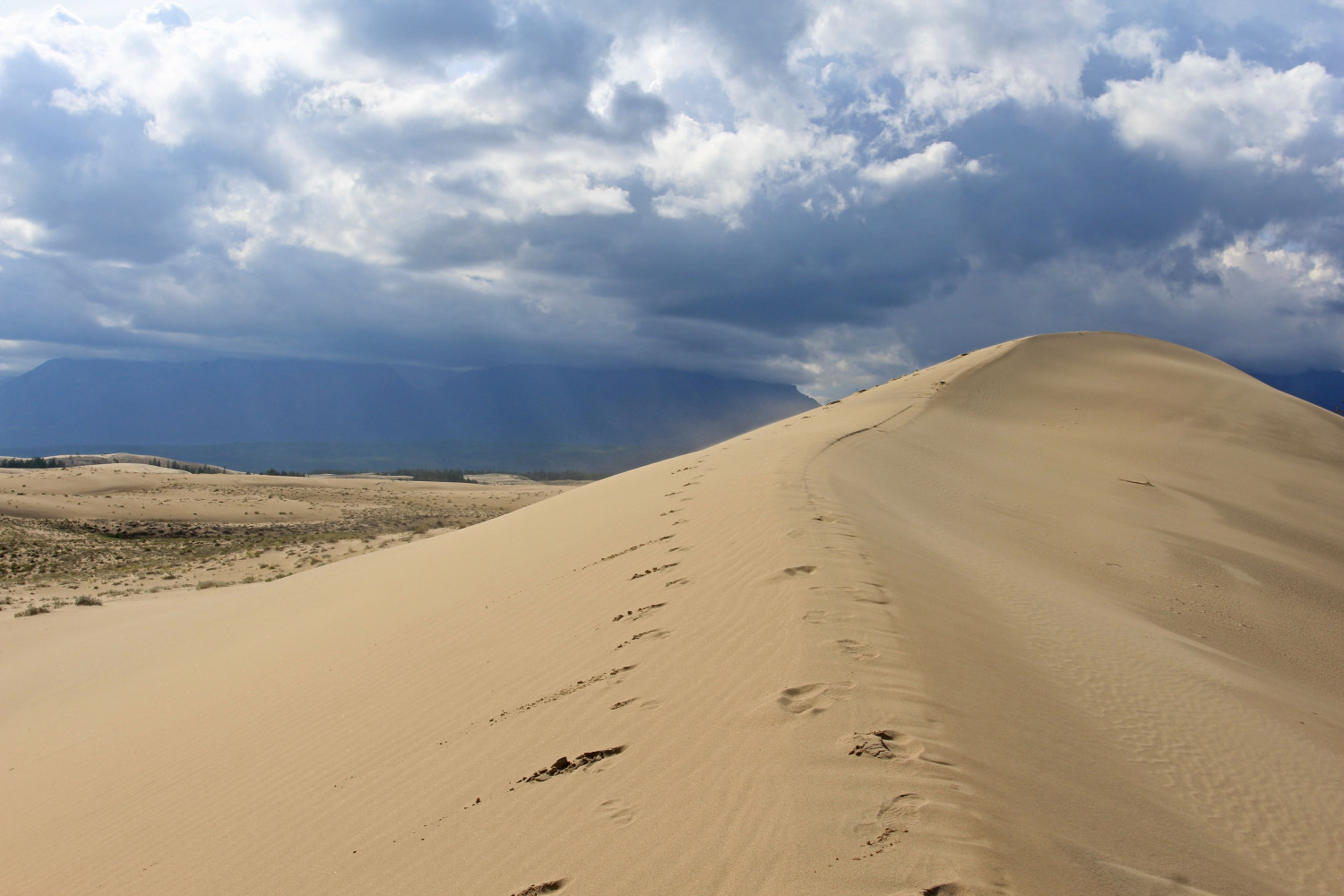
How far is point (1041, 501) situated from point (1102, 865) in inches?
→ 437

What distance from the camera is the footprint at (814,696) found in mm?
3818

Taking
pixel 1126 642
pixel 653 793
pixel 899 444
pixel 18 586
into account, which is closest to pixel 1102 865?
pixel 653 793

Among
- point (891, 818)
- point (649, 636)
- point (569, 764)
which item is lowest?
point (569, 764)

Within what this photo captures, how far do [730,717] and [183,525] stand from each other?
1265 inches

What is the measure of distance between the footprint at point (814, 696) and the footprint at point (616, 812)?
3.17 feet

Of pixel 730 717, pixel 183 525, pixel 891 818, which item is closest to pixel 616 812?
pixel 730 717

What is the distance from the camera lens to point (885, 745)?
3.44 metres

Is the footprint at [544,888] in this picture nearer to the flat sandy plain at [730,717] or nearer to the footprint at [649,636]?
the flat sandy plain at [730,717]

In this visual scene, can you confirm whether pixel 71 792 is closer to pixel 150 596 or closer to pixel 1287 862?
pixel 1287 862

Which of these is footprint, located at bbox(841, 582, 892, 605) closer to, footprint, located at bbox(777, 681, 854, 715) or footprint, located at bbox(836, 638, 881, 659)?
footprint, located at bbox(836, 638, 881, 659)

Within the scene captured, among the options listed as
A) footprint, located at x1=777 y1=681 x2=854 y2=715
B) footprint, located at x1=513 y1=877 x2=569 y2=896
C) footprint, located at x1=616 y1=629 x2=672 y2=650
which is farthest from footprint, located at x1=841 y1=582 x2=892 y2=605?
footprint, located at x1=513 y1=877 x2=569 y2=896

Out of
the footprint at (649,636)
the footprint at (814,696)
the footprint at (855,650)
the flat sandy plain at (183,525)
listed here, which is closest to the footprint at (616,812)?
the footprint at (814,696)

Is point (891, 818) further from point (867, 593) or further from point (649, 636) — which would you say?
point (867, 593)

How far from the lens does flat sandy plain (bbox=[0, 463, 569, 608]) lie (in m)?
18.9
